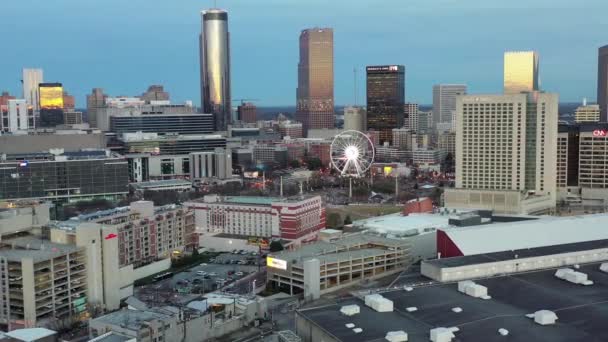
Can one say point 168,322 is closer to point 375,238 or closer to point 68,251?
point 68,251

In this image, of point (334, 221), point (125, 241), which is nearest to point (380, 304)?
point (125, 241)

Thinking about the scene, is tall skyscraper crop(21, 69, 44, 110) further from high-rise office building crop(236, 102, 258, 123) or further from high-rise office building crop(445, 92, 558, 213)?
high-rise office building crop(445, 92, 558, 213)

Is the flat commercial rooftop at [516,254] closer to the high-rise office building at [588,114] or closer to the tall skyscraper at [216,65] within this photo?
the high-rise office building at [588,114]

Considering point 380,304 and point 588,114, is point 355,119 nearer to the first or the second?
point 588,114

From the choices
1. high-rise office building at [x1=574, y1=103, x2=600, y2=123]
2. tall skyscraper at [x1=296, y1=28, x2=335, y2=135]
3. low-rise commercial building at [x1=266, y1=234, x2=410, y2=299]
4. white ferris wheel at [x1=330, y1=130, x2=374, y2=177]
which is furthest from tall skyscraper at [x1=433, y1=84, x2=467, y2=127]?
low-rise commercial building at [x1=266, y1=234, x2=410, y2=299]

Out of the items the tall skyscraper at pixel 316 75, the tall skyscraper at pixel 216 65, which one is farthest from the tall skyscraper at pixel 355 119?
the tall skyscraper at pixel 316 75

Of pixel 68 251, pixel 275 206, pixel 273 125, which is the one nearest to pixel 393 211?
pixel 275 206
